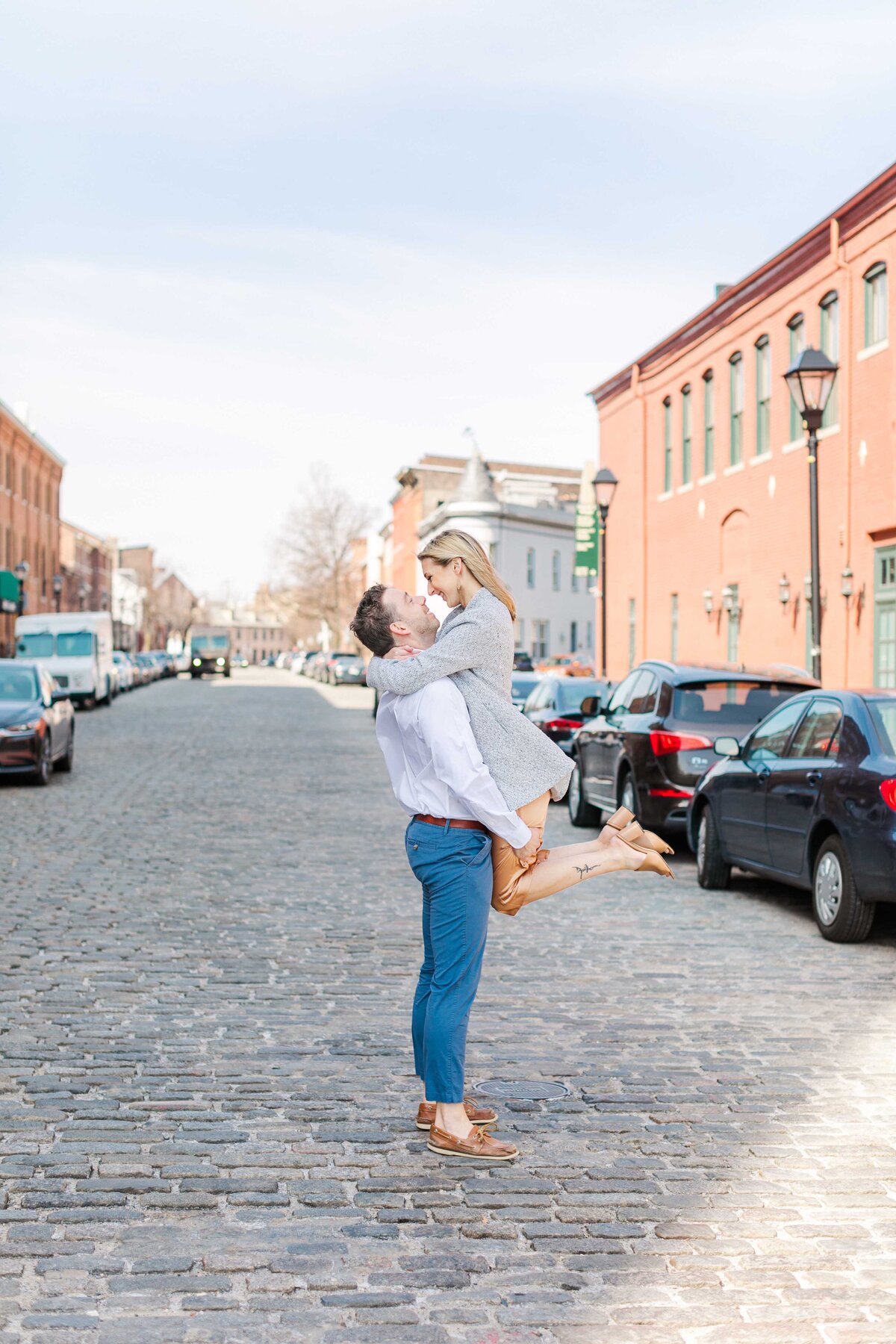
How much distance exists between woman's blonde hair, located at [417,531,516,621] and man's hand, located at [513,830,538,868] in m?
0.69

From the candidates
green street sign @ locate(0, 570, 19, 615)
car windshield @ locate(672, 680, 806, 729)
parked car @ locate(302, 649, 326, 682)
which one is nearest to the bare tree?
parked car @ locate(302, 649, 326, 682)

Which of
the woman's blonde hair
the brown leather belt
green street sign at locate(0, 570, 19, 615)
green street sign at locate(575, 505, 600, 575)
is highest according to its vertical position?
green street sign at locate(575, 505, 600, 575)

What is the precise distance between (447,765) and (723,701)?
27.2 feet

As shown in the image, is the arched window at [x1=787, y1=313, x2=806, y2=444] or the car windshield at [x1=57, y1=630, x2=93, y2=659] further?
the car windshield at [x1=57, y1=630, x2=93, y2=659]

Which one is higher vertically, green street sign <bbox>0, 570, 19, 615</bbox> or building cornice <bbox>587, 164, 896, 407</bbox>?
building cornice <bbox>587, 164, 896, 407</bbox>

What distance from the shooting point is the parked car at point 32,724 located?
18.3 m

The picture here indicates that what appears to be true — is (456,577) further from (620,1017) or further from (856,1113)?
(620,1017)

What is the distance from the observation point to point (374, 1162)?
482 centimetres

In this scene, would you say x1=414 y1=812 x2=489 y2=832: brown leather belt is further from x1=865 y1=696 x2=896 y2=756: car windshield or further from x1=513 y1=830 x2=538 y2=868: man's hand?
x1=865 y1=696 x2=896 y2=756: car windshield

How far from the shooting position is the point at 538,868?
16.4 feet

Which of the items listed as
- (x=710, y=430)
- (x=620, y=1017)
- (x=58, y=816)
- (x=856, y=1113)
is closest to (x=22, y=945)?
(x=620, y=1017)

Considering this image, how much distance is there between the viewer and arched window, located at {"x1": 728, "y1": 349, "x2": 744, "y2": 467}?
1250 inches

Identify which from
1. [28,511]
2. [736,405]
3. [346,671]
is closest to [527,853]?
[736,405]

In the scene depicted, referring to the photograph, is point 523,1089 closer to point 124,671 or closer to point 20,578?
point 124,671
